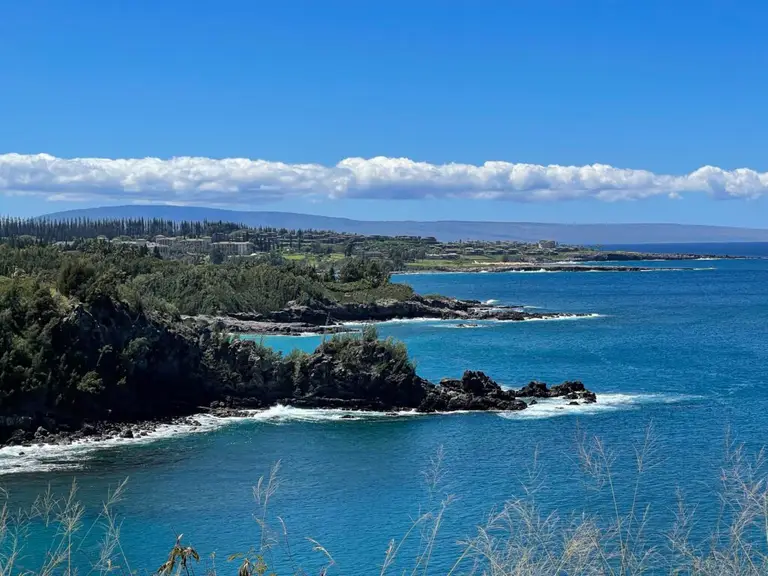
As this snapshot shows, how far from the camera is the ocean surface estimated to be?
77.0 feet

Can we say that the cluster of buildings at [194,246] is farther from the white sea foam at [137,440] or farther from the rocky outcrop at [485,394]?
the white sea foam at [137,440]

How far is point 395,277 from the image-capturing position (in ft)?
546

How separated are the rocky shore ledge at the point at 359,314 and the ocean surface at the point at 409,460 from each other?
763 inches

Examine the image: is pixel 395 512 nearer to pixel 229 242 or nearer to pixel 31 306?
pixel 31 306

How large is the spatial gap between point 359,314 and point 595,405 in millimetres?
48408

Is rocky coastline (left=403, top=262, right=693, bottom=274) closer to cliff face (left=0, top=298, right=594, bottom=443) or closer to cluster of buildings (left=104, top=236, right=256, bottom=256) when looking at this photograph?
cluster of buildings (left=104, top=236, right=256, bottom=256)

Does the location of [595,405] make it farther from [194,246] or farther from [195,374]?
[194,246]

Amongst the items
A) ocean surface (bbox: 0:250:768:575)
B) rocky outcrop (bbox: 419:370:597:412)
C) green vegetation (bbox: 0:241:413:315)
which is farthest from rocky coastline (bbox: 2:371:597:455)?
green vegetation (bbox: 0:241:413:315)

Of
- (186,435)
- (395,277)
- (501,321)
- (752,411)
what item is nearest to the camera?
(186,435)

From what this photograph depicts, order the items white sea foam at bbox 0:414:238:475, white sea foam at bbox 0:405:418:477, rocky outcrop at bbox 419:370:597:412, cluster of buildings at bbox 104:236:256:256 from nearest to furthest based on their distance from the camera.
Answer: white sea foam at bbox 0:414:238:475
white sea foam at bbox 0:405:418:477
rocky outcrop at bbox 419:370:597:412
cluster of buildings at bbox 104:236:256:256

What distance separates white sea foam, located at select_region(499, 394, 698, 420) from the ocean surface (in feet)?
0.37

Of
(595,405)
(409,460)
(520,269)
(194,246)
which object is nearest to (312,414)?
(409,460)

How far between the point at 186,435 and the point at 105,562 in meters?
29.2

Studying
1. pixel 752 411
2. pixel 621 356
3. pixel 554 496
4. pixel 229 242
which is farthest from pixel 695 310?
pixel 229 242
